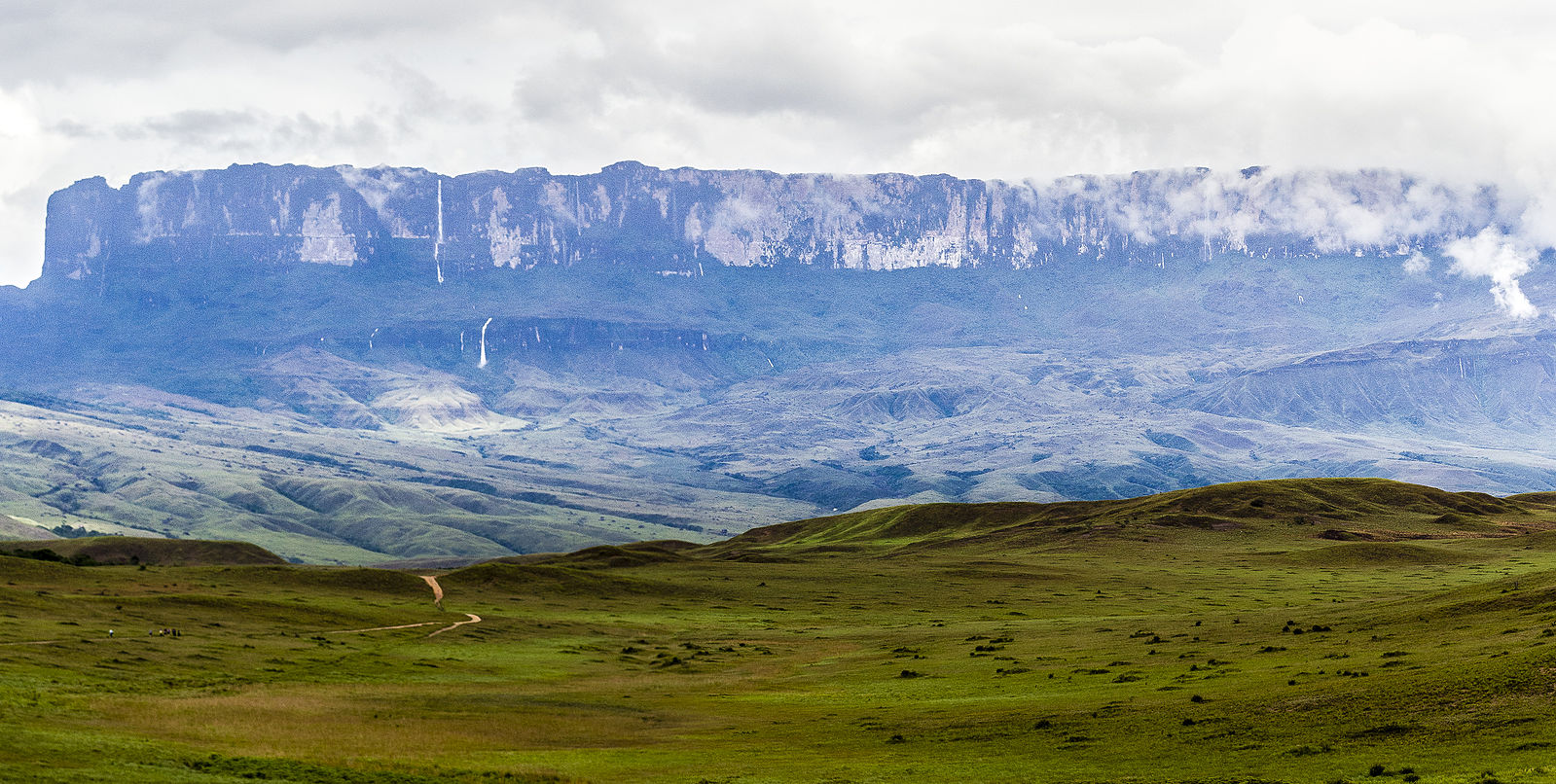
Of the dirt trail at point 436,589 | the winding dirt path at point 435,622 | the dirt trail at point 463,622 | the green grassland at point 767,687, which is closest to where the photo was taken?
the green grassland at point 767,687

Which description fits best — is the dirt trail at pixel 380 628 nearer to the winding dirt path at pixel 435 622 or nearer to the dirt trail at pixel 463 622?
the winding dirt path at pixel 435 622

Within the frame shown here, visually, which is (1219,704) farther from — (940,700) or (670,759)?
(670,759)

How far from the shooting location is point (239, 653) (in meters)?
96.4

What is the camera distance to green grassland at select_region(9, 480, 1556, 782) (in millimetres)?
53594

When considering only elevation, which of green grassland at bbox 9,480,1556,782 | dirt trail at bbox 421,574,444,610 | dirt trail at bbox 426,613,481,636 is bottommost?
dirt trail at bbox 421,574,444,610

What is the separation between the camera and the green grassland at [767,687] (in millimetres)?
53594

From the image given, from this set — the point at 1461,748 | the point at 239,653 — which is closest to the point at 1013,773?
the point at 1461,748

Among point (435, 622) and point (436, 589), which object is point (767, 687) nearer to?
point (435, 622)

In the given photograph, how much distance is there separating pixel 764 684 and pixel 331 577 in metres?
85.6

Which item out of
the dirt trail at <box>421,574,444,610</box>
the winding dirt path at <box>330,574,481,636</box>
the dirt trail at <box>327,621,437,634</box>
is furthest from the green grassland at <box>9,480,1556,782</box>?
the dirt trail at <box>421,574,444,610</box>

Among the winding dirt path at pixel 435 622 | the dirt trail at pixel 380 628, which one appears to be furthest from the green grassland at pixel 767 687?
the winding dirt path at pixel 435 622

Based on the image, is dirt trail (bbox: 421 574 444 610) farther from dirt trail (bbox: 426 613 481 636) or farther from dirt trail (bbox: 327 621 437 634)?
dirt trail (bbox: 327 621 437 634)

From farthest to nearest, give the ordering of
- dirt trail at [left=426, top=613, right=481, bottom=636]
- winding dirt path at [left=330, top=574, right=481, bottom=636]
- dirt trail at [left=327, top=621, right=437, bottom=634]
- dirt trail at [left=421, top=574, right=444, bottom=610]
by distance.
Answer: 1. dirt trail at [left=421, top=574, right=444, bottom=610]
2. dirt trail at [left=426, top=613, right=481, bottom=636]
3. winding dirt path at [left=330, top=574, right=481, bottom=636]
4. dirt trail at [left=327, top=621, right=437, bottom=634]

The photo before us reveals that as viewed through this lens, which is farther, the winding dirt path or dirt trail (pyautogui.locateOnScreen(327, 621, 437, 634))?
the winding dirt path
